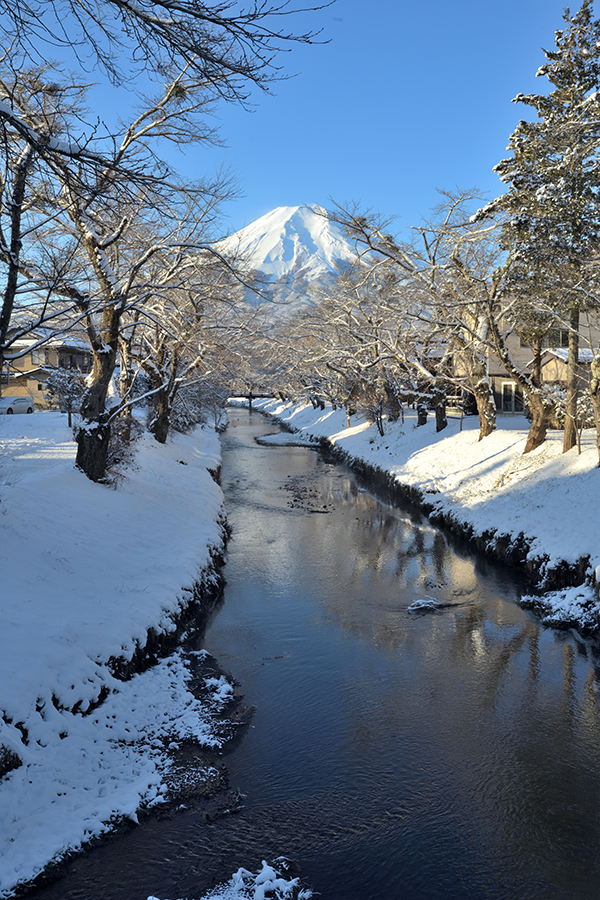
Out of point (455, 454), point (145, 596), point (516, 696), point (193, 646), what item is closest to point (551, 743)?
point (516, 696)

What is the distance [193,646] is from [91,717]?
298cm

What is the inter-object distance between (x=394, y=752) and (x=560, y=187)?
1352cm

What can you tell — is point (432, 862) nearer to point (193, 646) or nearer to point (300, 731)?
point (300, 731)

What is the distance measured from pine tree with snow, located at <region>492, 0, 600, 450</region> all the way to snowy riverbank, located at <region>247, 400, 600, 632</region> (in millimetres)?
1959

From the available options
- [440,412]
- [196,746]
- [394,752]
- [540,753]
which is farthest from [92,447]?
[440,412]

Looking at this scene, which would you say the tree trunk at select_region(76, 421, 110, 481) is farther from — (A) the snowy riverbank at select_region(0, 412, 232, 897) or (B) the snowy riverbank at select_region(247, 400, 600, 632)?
(B) the snowy riverbank at select_region(247, 400, 600, 632)

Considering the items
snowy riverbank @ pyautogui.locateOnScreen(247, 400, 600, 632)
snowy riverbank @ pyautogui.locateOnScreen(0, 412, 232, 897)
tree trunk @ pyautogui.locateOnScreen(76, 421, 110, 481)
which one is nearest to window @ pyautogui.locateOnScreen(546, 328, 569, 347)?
snowy riverbank @ pyautogui.locateOnScreen(247, 400, 600, 632)

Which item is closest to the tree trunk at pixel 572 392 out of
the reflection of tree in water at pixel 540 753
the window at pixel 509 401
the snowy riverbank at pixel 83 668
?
→ the reflection of tree in water at pixel 540 753

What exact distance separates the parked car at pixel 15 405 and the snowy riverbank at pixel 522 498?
68.4 ft

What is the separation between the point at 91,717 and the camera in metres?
6.38

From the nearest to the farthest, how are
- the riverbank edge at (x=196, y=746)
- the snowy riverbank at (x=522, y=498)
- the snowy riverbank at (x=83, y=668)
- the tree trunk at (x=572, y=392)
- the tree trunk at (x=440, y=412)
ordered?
the riverbank edge at (x=196, y=746), the snowy riverbank at (x=83, y=668), the snowy riverbank at (x=522, y=498), the tree trunk at (x=572, y=392), the tree trunk at (x=440, y=412)

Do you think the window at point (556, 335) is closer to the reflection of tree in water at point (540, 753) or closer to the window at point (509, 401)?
the window at point (509, 401)

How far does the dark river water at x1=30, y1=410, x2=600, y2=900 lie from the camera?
4.97 meters

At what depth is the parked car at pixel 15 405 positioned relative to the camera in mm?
31703
